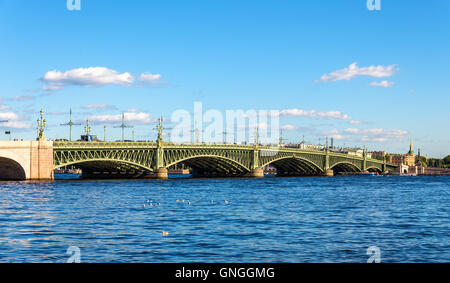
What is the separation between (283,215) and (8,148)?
202 feet

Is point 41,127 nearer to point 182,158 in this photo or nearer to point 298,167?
point 182,158

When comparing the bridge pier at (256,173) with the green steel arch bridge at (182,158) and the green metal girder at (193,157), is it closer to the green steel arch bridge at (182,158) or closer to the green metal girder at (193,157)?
the green steel arch bridge at (182,158)

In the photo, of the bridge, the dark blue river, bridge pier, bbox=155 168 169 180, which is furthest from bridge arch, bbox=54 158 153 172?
the dark blue river

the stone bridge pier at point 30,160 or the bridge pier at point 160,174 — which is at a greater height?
the stone bridge pier at point 30,160

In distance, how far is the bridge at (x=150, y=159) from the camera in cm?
→ 9181

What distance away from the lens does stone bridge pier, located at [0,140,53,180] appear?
89694 millimetres

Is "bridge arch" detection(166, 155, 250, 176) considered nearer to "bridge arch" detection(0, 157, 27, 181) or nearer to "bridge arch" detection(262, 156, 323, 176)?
"bridge arch" detection(262, 156, 323, 176)

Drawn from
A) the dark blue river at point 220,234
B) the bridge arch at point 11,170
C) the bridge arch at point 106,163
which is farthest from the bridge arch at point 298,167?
the dark blue river at point 220,234

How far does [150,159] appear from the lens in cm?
11594

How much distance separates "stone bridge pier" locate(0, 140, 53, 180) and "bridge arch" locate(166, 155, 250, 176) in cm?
3841

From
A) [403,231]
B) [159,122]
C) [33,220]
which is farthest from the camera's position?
[159,122]
